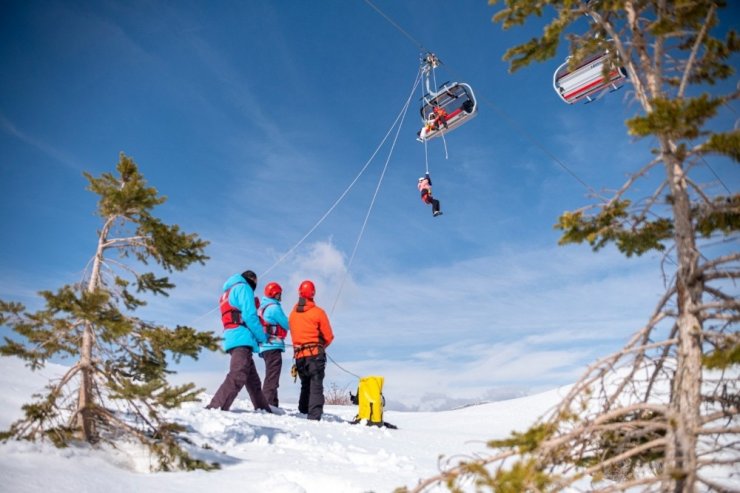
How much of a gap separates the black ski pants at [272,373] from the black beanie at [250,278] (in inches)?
72.1

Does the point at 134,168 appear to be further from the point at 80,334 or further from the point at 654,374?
the point at 654,374

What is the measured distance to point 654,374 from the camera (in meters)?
3.12

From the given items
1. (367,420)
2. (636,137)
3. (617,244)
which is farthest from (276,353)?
(636,137)

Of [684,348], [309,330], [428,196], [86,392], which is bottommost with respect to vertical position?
[86,392]

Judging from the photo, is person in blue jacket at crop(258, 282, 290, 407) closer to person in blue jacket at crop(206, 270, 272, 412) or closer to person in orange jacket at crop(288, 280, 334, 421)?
person in orange jacket at crop(288, 280, 334, 421)

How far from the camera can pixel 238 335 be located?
8.06 m

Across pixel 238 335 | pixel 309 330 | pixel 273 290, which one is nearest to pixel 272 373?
pixel 309 330

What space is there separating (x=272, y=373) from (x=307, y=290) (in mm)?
2090

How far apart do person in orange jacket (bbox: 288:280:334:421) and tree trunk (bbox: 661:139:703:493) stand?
721cm

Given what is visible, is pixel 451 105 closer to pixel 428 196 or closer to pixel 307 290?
pixel 428 196

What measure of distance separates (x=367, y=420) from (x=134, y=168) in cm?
710

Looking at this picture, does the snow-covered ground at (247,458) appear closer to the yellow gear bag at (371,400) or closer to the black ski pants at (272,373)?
the yellow gear bag at (371,400)

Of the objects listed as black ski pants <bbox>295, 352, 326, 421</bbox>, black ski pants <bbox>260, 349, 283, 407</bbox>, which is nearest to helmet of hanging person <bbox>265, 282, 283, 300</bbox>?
black ski pants <bbox>260, 349, 283, 407</bbox>

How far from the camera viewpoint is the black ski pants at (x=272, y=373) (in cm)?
979
